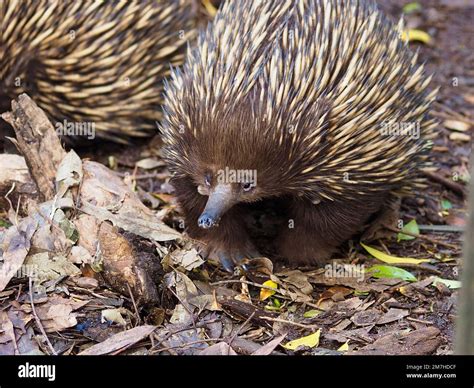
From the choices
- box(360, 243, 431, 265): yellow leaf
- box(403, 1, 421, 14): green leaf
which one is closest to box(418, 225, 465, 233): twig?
box(360, 243, 431, 265): yellow leaf

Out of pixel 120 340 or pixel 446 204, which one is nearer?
pixel 120 340

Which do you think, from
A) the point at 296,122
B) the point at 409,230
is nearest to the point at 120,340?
the point at 296,122

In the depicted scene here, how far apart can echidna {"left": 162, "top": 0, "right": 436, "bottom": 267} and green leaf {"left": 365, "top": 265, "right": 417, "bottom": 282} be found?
26 centimetres

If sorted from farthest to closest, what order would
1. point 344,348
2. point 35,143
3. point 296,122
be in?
point 35,143 < point 296,122 < point 344,348

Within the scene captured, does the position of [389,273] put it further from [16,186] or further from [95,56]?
[95,56]

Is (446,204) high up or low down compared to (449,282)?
up

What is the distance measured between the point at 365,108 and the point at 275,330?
1.28 metres

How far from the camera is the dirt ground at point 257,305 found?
401cm

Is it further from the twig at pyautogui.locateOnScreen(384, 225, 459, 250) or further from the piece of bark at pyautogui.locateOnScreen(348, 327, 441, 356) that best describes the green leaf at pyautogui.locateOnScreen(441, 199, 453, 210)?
the piece of bark at pyautogui.locateOnScreen(348, 327, 441, 356)

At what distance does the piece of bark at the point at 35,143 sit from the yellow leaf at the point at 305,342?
1652mm

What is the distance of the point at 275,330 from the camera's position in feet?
14.0

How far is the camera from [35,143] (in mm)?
4902

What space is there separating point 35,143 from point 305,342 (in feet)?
6.41

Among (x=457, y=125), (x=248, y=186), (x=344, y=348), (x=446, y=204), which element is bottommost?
(x=344, y=348)
